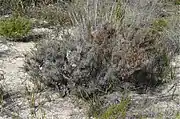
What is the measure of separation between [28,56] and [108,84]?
90 centimetres

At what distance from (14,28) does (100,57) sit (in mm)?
1713

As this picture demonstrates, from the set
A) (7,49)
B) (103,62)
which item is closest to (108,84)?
(103,62)

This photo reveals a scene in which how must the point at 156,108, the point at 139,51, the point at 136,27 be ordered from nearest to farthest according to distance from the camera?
the point at 156,108 < the point at 139,51 < the point at 136,27

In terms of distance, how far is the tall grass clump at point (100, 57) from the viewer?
3793mm

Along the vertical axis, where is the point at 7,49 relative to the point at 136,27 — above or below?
below

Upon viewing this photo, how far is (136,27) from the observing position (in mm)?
4520

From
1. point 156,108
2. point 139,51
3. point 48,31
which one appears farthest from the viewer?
point 48,31

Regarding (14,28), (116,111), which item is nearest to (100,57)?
(116,111)

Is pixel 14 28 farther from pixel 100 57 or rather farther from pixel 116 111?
pixel 116 111

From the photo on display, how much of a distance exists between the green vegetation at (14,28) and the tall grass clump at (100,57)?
93cm

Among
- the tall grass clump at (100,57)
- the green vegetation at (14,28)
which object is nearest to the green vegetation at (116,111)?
the tall grass clump at (100,57)

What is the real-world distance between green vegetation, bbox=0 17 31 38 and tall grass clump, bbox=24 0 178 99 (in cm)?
93

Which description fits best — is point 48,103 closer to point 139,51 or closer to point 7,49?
point 139,51

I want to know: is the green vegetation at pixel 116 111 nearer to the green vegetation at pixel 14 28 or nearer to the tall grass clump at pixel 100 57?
the tall grass clump at pixel 100 57
